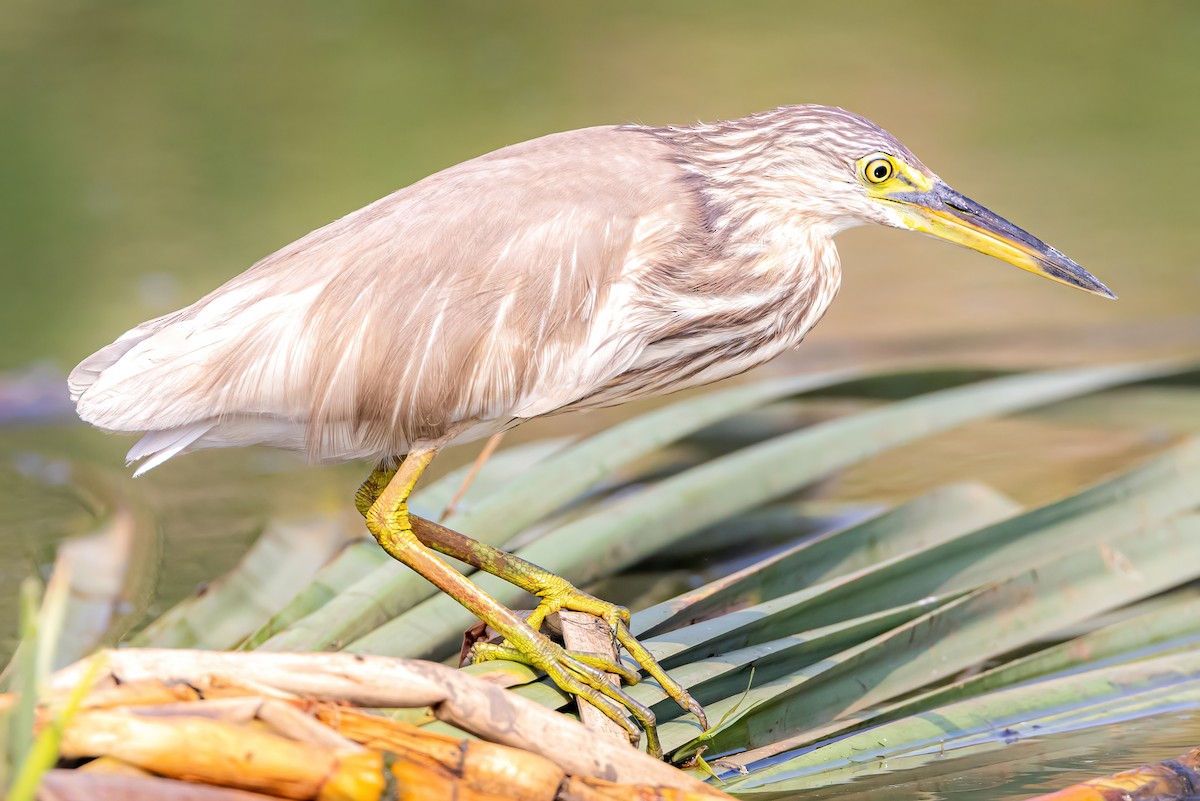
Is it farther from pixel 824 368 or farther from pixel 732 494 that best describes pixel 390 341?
pixel 824 368

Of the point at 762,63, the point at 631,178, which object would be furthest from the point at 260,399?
the point at 762,63

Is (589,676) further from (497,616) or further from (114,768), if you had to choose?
(114,768)

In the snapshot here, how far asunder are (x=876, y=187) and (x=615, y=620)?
88 cm

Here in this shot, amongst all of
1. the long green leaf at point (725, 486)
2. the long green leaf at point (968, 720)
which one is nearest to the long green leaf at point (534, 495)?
the long green leaf at point (725, 486)

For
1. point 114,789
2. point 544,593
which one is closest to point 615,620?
point 544,593

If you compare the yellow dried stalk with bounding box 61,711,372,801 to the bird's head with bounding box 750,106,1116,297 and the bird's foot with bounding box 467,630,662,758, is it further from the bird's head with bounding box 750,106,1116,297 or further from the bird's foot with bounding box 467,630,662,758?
the bird's head with bounding box 750,106,1116,297

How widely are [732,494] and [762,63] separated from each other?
234 inches

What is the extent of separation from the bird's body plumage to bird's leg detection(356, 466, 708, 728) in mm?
189

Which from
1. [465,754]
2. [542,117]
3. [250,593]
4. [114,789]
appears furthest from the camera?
[542,117]

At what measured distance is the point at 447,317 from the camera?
242 cm

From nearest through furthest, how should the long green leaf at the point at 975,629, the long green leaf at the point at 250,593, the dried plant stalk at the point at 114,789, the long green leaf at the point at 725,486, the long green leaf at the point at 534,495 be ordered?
the dried plant stalk at the point at 114,789 < the long green leaf at the point at 975,629 < the long green leaf at the point at 534,495 < the long green leaf at the point at 725,486 < the long green leaf at the point at 250,593

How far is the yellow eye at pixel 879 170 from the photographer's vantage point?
100.0 inches

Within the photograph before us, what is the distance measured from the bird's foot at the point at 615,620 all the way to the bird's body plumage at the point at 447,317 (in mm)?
305

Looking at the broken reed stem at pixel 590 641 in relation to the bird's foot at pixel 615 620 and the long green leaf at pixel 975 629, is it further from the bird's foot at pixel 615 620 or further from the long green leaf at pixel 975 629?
the long green leaf at pixel 975 629
